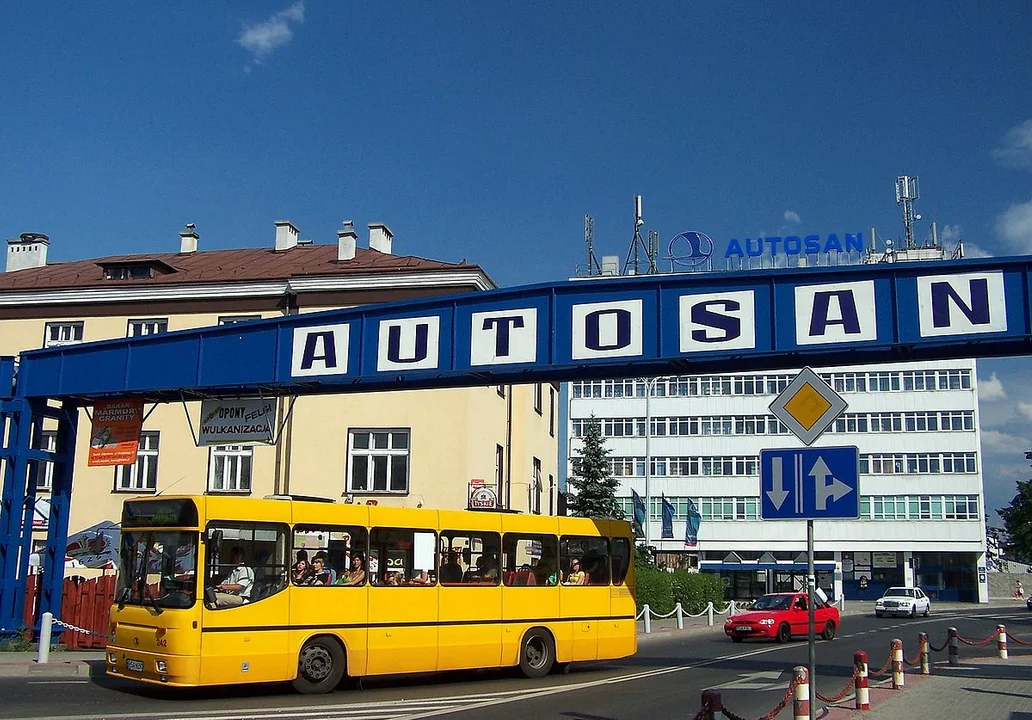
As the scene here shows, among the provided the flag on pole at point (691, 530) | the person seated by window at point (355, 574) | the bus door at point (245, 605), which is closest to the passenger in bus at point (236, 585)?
the bus door at point (245, 605)

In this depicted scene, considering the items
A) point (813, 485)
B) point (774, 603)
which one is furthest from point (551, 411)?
point (813, 485)

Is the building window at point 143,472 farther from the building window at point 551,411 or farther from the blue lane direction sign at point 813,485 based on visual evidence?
the blue lane direction sign at point 813,485

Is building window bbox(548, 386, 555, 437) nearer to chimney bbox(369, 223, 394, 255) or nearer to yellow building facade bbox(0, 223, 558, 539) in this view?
yellow building facade bbox(0, 223, 558, 539)

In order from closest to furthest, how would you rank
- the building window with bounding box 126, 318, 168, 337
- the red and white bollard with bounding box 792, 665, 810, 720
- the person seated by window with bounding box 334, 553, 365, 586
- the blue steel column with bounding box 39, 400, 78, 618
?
the red and white bollard with bounding box 792, 665, 810, 720 → the person seated by window with bounding box 334, 553, 365, 586 → the blue steel column with bounding box 39, 400, 78, 618 → the building window with bounding box 126, 318, 168, 337

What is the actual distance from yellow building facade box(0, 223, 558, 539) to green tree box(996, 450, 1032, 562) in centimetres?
2744

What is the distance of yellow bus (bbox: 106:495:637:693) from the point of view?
46.6ft

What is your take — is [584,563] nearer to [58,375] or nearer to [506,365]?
[506,365]

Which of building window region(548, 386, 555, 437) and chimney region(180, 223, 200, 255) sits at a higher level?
chimney region(180, 223, 200, 255)

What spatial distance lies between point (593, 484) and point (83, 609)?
107 feet

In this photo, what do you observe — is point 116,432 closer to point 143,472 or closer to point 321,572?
point 321,572

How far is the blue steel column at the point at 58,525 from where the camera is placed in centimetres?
2119

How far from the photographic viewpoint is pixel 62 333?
36844 millimetres

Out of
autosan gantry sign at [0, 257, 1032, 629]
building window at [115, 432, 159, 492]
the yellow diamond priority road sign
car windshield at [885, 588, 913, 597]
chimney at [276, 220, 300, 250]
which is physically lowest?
car windshield at [885, 588, 913, 597]

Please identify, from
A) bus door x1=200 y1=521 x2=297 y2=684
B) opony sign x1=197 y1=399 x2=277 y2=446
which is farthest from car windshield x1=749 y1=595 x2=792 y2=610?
bus door x1=200 y1=521 x2=297 y2=684
